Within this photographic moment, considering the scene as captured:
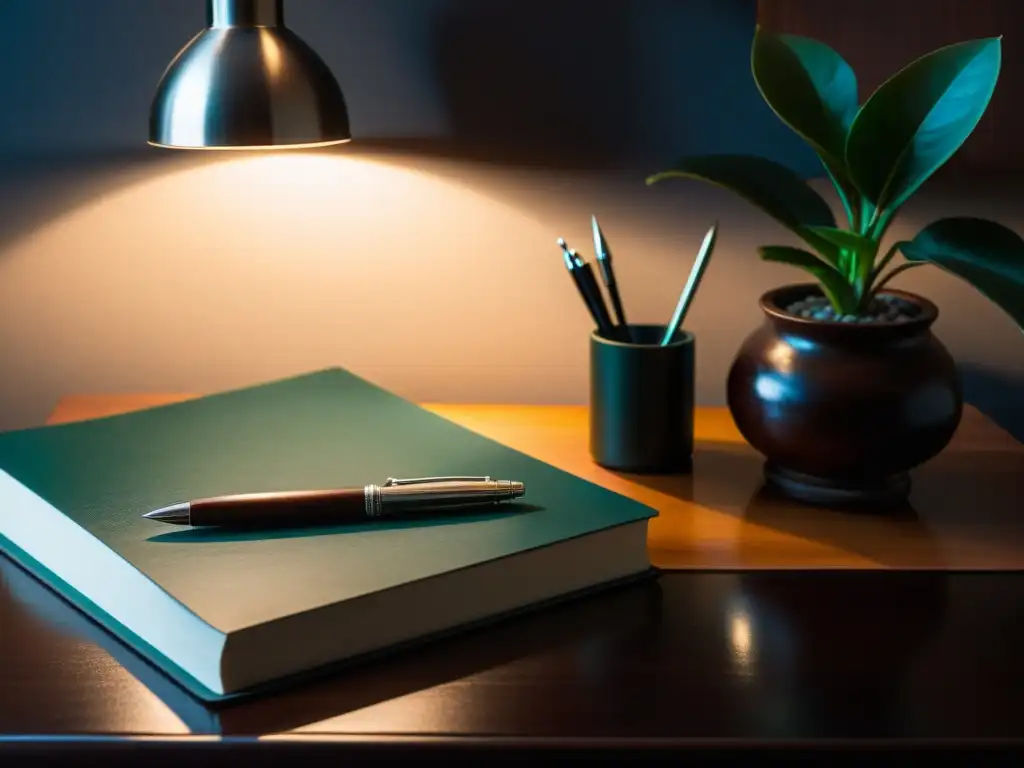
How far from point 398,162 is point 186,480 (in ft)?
1.23

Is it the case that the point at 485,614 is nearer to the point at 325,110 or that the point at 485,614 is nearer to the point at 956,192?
the point at 325,110

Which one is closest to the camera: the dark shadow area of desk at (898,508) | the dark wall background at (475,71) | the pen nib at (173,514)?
the pen nib at (173,514)

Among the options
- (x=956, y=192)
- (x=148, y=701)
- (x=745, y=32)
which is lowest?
(x=148, y=701)

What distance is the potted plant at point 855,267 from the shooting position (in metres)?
0.75

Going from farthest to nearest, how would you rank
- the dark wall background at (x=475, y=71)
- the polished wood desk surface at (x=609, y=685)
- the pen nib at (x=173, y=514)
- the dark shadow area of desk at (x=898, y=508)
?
the dark wall background at (x=475, y=71) < the dark shadow area of desk at (x=898, y=508) < the pen nib at (x=173, y=514) < the polished wood desk surface at (x=609, y=685)

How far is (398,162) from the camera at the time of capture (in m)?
1.01

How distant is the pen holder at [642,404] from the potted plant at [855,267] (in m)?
0.04

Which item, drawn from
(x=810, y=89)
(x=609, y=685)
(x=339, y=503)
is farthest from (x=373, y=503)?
(x=810, y=89)

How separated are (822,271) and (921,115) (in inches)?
4.2

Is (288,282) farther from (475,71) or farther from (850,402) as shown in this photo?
(850,402)

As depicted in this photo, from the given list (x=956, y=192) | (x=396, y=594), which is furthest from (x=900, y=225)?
(x=396, y=594)

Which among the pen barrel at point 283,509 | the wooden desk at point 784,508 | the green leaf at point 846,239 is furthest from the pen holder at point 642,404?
the pen barrel at point 283,509

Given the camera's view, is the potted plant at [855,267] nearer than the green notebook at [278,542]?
No

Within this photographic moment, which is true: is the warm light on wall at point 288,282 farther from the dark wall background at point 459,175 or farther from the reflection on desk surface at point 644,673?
the reflection on desk surface at point 644,673
